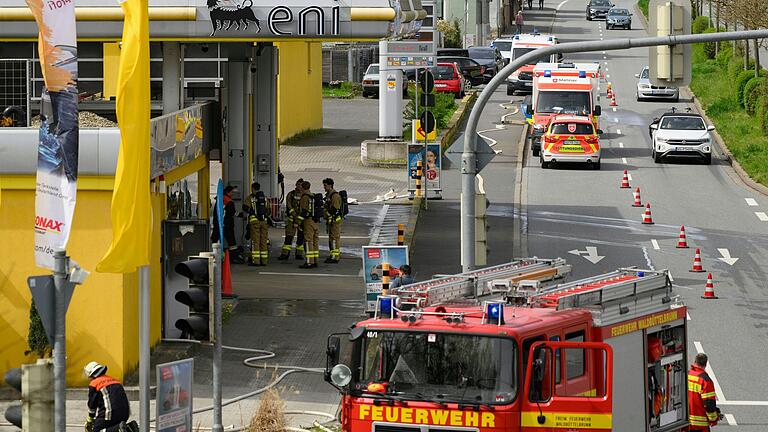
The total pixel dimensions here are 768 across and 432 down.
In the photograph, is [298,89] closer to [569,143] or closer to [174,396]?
[569,143]

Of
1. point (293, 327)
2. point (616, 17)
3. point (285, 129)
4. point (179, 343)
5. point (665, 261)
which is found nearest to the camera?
point (179, 343)

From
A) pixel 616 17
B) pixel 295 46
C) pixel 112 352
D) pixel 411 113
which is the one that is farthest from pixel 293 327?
pixel 616 17

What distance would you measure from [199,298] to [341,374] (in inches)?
62.2

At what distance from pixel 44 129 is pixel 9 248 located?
22.6 ft

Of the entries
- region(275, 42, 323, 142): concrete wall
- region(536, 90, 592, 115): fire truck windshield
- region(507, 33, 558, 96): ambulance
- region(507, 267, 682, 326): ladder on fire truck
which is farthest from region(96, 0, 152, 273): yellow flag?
region(507, 33, 558, 96): ambulance

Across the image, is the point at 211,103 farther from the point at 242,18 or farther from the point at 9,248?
the point at 9,248

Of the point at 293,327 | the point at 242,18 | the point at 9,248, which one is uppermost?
the point at 242,18

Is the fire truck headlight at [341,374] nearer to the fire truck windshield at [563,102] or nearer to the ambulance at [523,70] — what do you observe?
the fire truck windshield at [563,102]

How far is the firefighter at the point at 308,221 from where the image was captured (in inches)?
1161

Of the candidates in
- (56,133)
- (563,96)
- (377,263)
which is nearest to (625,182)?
(563,96)

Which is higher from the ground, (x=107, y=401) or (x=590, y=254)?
(x=107, y=401)

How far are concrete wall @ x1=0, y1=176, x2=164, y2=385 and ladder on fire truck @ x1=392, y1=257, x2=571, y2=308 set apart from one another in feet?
18.2

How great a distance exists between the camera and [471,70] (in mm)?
66125

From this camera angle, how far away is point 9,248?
20578 millimetres
